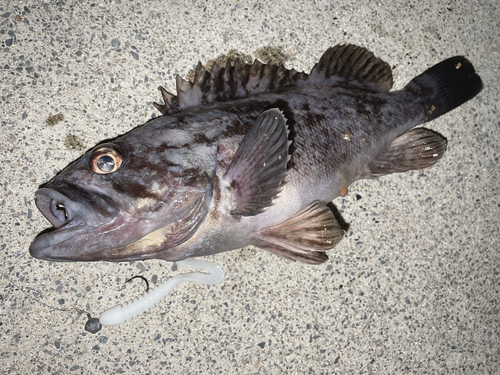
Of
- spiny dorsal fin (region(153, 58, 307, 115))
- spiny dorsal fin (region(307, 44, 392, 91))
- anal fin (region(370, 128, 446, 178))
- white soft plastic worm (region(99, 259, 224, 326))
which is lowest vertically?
white soft plastic worm (region(99, 259, 224, 326))

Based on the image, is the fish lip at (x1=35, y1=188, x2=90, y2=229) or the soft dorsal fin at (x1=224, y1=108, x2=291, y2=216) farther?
the soft dorsal fin at (x1=224, y1=108, x2=291, y2=216)

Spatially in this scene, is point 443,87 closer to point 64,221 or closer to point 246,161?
point 246,161

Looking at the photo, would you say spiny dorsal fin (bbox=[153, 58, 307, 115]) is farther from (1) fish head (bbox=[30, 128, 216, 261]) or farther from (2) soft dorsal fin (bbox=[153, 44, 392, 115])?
(1) fish head (bbox=[30, 128, 216, 261])

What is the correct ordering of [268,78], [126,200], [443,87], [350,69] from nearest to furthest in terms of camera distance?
[126,200], [268,78], [350,69], [443,87]

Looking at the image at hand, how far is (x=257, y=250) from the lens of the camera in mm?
2506

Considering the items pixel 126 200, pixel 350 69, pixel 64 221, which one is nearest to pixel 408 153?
pixel 350 69

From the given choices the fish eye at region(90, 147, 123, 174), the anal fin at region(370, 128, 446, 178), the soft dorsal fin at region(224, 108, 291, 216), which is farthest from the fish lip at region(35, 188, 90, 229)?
the anal fin at region(370, 128, 446, 178)

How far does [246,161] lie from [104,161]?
658mm

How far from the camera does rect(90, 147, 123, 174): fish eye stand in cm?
166

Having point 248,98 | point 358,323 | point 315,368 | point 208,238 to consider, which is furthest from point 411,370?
point 248,98

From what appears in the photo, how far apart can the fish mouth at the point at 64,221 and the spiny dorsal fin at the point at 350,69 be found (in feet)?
4.89

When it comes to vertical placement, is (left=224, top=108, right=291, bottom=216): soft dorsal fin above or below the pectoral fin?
above

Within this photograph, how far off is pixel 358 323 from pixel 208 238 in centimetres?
147

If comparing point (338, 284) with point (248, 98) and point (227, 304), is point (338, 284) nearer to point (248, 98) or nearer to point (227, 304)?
point (227, 304)
